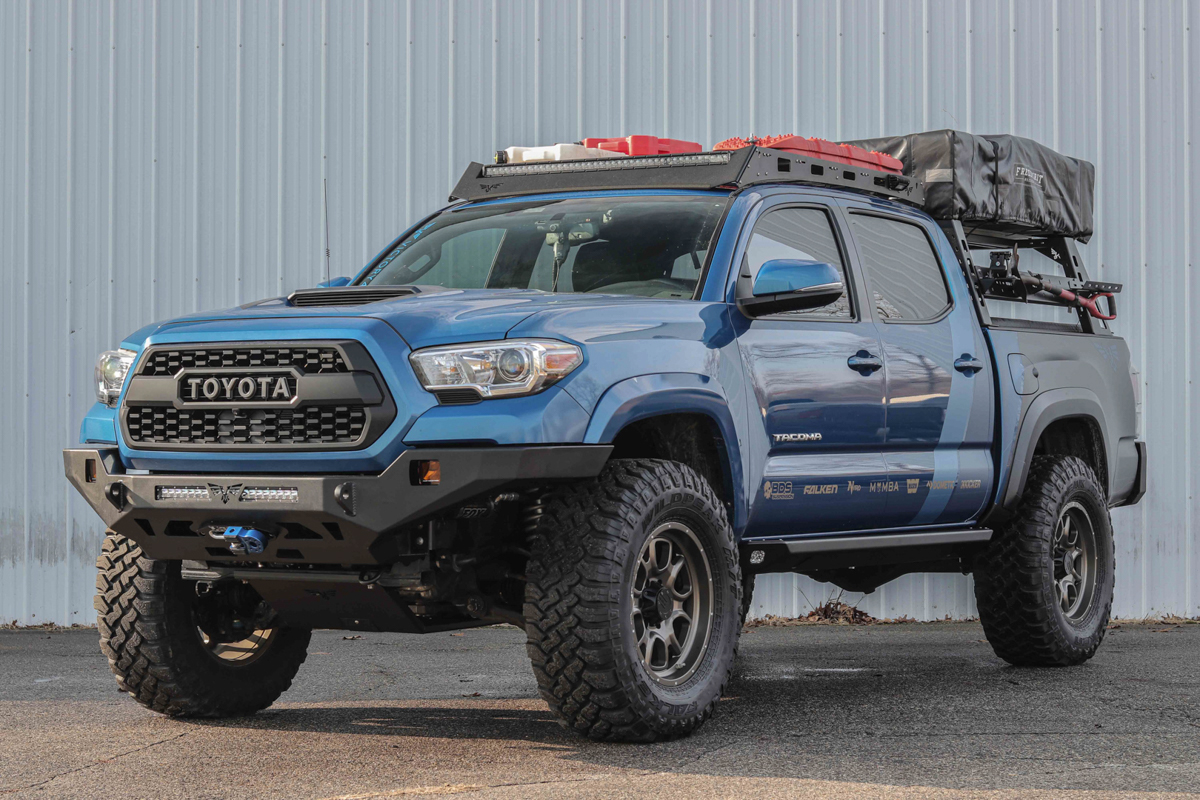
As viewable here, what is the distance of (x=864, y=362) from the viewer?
6105 mm

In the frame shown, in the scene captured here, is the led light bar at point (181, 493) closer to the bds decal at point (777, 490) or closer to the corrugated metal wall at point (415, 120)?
the bds decal at point (777, 490)

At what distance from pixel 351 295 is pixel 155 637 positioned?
4.88 ft

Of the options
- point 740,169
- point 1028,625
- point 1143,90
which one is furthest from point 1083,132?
point 740,169

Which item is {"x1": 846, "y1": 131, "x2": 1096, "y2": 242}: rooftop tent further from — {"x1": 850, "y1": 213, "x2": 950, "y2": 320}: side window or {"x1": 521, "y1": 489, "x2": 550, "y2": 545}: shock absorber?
{"x1": 521, "y1": 489, "x2": 550, "y2": 545}: shock absorber

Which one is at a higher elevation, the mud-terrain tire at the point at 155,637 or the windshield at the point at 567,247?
the windshield at the point at 567,247

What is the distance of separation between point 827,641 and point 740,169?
4062mm

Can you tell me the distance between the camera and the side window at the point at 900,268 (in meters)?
6.59

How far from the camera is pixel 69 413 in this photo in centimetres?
1072

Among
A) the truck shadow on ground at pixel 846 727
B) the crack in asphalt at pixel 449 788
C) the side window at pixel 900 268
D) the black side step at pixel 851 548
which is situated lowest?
the truck shadow on ground at pixel 846 727

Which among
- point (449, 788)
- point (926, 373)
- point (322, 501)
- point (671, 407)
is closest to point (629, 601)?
point (671, 407)

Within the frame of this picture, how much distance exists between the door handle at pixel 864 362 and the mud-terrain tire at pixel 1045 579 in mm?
1718

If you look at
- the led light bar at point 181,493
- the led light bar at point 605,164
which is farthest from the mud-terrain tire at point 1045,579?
the led light bar at point 181,493

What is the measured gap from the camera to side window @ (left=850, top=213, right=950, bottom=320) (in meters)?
6.59

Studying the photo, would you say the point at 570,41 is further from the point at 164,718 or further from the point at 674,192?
the point at 164,718
